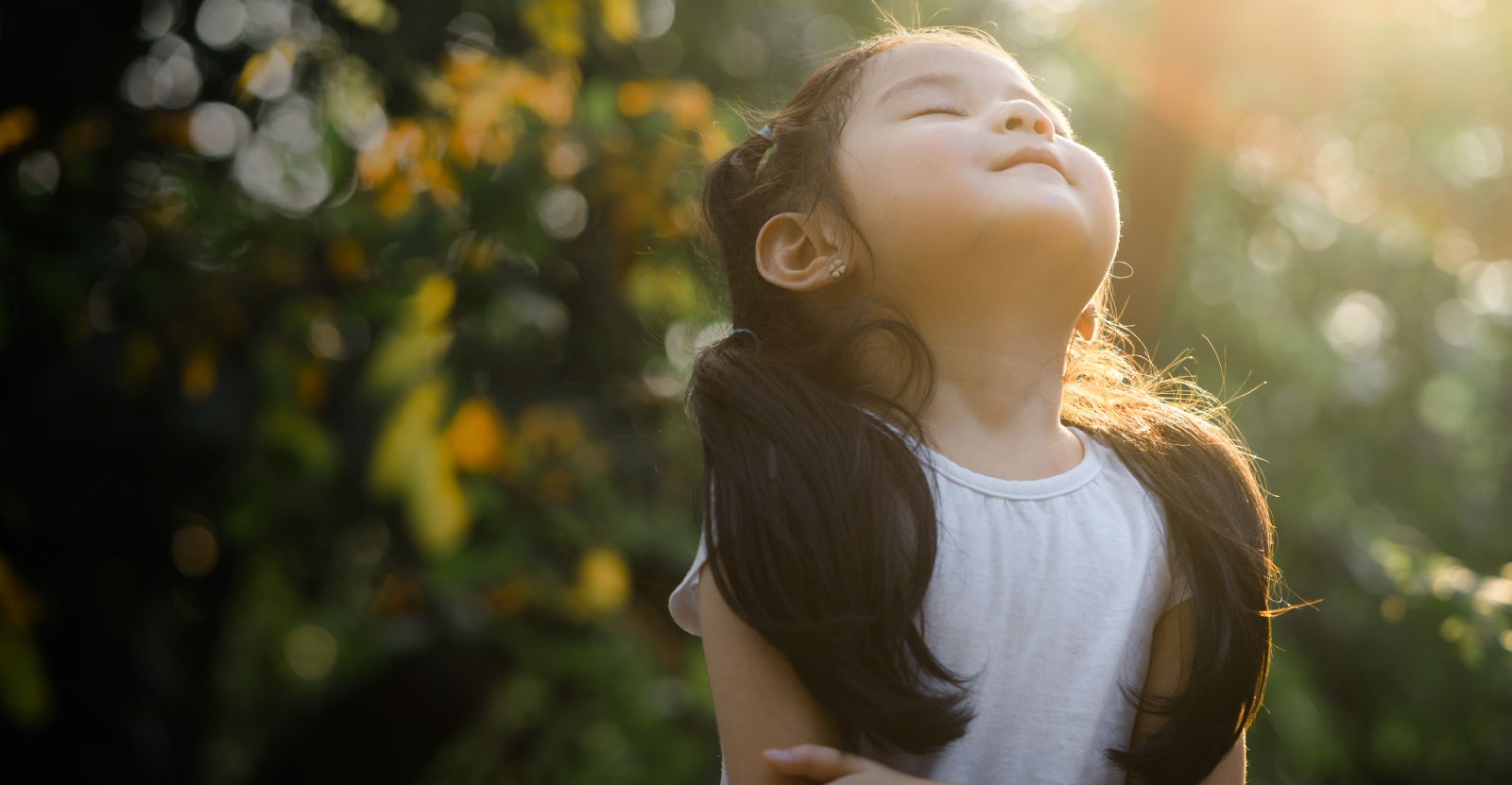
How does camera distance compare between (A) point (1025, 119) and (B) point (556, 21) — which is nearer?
(A) point (1025, 119)

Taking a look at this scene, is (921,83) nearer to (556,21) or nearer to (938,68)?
(938,68)

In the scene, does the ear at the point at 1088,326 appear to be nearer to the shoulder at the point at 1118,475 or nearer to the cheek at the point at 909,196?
the shoulder at the point at 1118,475

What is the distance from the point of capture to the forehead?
3.26ft

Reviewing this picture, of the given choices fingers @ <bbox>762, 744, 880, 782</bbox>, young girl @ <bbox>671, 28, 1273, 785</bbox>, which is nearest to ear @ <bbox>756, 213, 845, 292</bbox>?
young girl @ <bbox>671, 28, 1273, 785</bbox>

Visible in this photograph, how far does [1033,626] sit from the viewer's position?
886 mm

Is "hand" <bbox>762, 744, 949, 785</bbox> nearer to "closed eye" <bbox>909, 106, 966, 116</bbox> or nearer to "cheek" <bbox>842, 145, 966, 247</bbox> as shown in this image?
"cheek" <bbox>842, 145, 966, 247</bbox>

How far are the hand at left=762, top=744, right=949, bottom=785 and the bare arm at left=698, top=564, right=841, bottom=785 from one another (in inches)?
0.9

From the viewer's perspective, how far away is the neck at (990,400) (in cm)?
94

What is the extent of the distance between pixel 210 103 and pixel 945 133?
276 cm

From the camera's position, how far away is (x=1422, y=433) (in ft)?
14.5

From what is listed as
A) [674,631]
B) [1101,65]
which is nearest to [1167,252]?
[1101,65]

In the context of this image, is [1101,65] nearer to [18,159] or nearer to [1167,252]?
[1167,252]

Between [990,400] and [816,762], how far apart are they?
0.37 meters

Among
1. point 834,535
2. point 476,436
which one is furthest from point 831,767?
point 476,436
